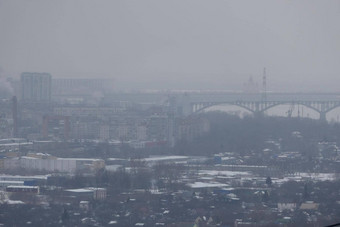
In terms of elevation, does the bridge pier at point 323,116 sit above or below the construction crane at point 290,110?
below

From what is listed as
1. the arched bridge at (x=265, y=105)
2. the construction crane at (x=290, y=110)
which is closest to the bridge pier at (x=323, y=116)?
the arched bridge at (x=265, y=105)

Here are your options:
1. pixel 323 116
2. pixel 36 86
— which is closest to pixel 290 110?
pixel 323 116

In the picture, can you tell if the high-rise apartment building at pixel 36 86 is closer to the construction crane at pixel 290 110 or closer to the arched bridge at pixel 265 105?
the arched bridge at pixel 265 105

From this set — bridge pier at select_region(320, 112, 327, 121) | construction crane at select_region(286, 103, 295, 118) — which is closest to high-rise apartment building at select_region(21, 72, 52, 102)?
construction crane at select_region(286, 103, 295, 118)

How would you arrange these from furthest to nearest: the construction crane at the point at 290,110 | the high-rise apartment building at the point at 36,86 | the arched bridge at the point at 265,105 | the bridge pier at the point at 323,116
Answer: the arched bridge at the point at 265,105 → the high-rise apartment building at the point at 36,86 → the construction crane at the point at 290,110 → the bridge pier at the point at 323,116

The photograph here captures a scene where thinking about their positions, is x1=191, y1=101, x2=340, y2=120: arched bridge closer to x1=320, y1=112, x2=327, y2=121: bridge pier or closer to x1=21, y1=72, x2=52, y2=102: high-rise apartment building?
x1=320, y1=112, x2=327, y2=121: bridge pier

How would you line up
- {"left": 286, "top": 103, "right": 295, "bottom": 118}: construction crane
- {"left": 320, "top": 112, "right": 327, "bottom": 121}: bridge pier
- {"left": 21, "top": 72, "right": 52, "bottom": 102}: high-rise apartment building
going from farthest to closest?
1. {"left": 21, "top": 72, "right": 52, "bottom": 102}: high-rise apartment building
2. {"left": 286, "top": 103, "right": 295, "bottom": 118}: construction crane
3. {"left": 320, "top": 112, "right": 327, "bottom": 121}: bridge pier

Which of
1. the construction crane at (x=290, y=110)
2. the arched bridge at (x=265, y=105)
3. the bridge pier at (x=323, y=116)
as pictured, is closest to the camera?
the bridge pier at (x=323, y=116)

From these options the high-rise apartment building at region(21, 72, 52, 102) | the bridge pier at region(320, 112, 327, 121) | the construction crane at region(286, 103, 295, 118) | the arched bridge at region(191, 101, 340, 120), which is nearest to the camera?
the bridge pier at region(320, 112, 327, 121)

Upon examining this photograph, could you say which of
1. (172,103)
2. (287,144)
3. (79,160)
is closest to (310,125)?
(287,144)
